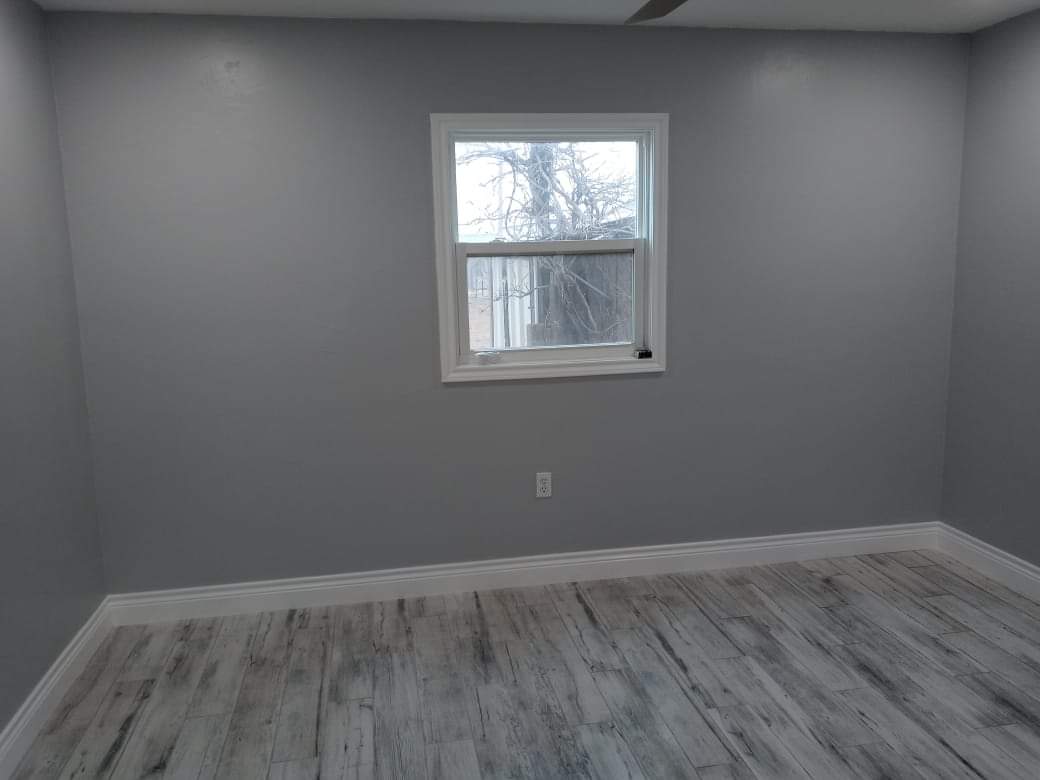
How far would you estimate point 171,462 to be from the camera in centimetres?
313

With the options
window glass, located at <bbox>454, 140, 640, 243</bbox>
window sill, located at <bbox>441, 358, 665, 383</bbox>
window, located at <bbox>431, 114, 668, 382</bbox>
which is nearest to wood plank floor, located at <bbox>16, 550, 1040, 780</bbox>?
window sill, located at <bbox>441, 358, 665, 383</bbox>

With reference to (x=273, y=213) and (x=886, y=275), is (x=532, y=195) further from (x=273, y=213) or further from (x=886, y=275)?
(x=886, y=275)

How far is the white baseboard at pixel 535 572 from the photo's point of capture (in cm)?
319

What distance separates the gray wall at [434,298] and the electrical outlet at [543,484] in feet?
0.15

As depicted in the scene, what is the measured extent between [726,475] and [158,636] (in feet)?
8.16

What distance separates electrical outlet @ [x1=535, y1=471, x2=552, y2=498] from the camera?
3428 mm

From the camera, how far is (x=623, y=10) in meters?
2.93

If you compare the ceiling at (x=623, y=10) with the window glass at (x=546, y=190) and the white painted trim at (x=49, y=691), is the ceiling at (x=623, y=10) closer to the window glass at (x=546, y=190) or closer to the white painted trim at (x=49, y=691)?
the window glass at (x=546, y=190)

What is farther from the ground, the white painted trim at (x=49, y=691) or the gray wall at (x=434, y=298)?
the gray wall at (x=434, y=298)

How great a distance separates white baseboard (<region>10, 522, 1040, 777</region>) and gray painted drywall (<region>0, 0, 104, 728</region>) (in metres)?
0.23

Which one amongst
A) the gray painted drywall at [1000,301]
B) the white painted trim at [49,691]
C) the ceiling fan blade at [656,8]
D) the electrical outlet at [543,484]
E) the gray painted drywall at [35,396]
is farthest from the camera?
the electrical outlet at [543,484]

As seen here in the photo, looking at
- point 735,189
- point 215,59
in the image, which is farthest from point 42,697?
point 735,189

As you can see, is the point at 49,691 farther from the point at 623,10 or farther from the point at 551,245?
the point at 623,10

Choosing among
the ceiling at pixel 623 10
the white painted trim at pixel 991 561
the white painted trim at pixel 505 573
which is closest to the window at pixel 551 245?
the ceiling at pixel 623 10
